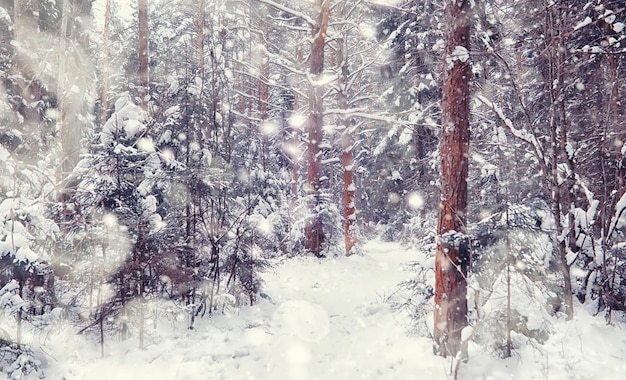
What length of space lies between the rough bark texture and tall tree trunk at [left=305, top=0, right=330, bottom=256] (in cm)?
800

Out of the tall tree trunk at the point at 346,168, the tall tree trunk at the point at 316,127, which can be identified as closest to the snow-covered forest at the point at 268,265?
the tall tree trunk at the point at 316,127

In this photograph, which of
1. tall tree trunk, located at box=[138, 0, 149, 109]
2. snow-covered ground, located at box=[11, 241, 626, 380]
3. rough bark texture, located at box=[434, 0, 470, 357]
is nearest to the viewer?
snow-covered ground, located at box=[11, 241, 626, 380]

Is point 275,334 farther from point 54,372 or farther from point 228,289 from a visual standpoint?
point 54,372

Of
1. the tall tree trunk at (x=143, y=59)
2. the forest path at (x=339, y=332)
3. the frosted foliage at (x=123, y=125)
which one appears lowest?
the forest path at (x=339, y=332)

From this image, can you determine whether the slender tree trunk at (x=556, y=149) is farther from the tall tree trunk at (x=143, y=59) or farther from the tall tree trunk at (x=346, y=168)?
the tall tree trunk at (x=143, y=59)

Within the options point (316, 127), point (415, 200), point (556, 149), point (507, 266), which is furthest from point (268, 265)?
point (415, 200)

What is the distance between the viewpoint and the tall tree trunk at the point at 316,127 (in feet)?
42.4

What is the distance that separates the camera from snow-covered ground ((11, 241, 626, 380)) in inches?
189

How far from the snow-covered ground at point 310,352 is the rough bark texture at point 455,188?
59 centimetres

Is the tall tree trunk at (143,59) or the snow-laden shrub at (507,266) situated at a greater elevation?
the tall tree trunk at (143,59)

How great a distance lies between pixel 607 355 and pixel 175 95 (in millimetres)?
9003

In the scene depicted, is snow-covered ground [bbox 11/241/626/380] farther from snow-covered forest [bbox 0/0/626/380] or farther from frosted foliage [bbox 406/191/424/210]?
frosted foliage [bbox 406/191/424/210]

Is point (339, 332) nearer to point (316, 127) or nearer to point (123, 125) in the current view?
point (123, 125)

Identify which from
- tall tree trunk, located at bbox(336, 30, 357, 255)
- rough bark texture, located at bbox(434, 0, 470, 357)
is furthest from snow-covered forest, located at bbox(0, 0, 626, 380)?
tall tree trunk, located at bbox(336, 30, 357, 255)
